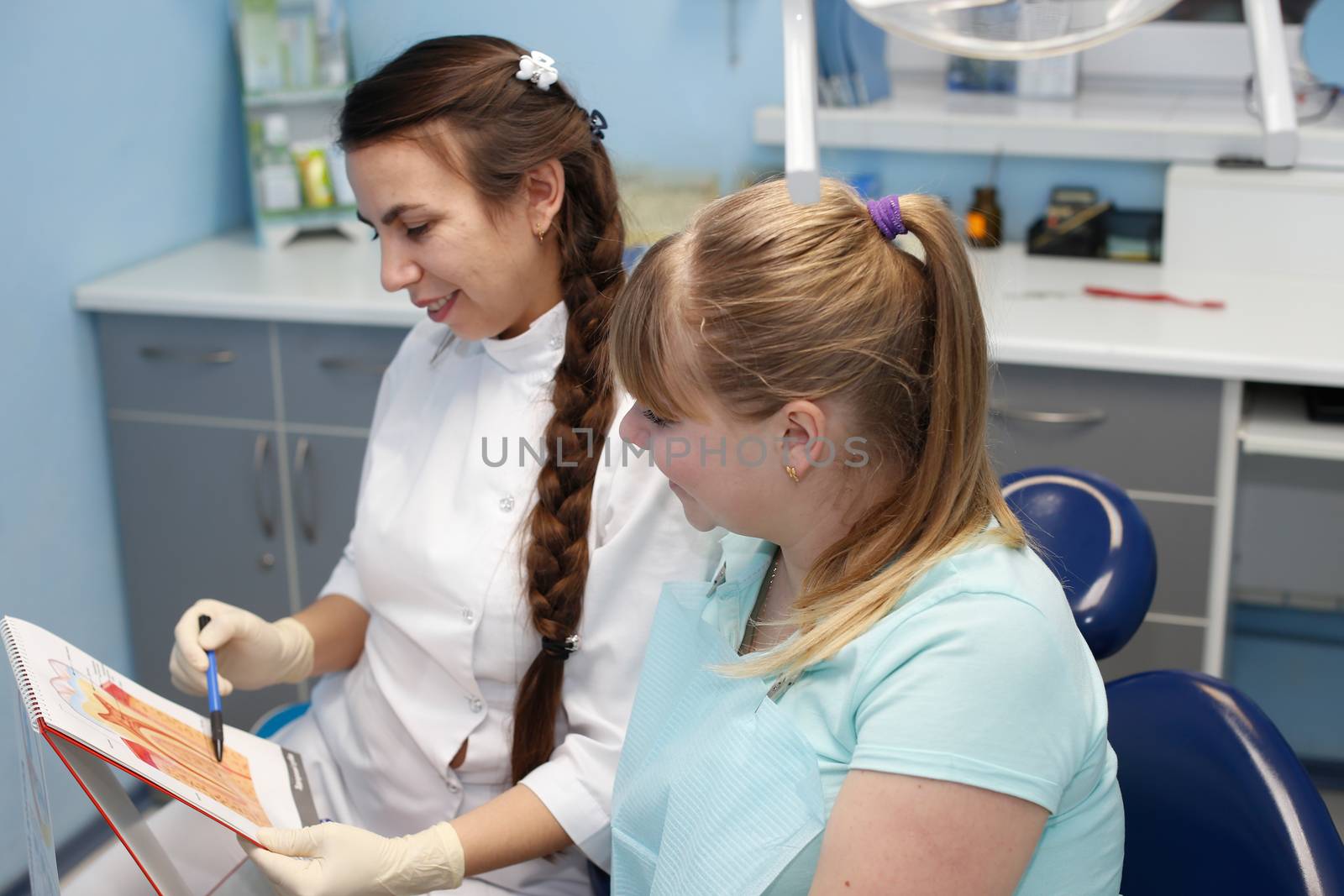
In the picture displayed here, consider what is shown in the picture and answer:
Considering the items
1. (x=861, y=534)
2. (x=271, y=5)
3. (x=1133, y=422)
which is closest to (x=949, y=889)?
(x=861, y=534)

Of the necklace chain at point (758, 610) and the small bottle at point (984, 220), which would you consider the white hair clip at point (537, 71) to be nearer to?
the necklace chain at point (758, 610)

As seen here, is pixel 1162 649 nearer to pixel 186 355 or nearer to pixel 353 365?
pixel 353 365

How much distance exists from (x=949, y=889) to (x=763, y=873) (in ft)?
0.49

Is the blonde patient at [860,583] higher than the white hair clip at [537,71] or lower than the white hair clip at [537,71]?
lower

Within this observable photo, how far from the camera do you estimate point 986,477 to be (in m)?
1.06

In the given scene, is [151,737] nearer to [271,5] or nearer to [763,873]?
Answer: [763,873]

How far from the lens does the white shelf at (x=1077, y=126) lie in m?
2.37

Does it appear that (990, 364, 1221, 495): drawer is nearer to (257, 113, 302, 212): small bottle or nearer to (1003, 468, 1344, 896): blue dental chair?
(1003, 468, 1344, 896): blue dental chair

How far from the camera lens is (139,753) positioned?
1.07 metres

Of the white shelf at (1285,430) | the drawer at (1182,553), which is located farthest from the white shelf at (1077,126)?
the drawer at (1182,553)

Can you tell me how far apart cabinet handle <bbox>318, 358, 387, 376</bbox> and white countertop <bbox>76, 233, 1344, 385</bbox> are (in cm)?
8

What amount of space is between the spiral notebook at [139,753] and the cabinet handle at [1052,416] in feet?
3.99

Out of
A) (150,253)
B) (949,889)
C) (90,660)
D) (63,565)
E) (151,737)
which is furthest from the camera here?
(150,253)

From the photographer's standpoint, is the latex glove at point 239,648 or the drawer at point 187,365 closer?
the latex glove at point 239,648
